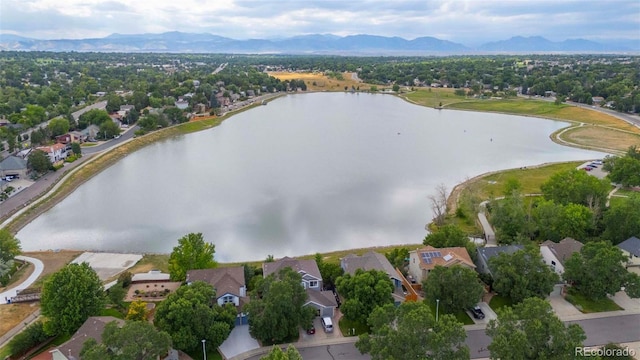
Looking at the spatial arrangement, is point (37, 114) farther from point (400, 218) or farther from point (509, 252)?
point (509, 252)

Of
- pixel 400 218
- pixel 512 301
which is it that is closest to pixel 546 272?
pixel 512 301

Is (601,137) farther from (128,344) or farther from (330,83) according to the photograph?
(330,83)

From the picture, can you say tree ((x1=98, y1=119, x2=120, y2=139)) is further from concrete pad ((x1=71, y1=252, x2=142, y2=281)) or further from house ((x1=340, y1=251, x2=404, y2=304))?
house ((x1=340, y1=251, x2=404, y2=304))

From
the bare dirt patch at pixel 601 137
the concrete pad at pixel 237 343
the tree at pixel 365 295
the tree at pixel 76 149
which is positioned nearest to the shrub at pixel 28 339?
the concrete pad at pixel 237 343

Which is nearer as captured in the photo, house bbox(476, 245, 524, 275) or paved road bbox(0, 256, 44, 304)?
paved road bbox(0, 256, 44, 304)

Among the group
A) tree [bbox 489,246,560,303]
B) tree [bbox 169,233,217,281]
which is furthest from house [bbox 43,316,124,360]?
tree [bbox 489,246,560,303]

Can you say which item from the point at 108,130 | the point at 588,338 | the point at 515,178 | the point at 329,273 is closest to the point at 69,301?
the point at 329,273
